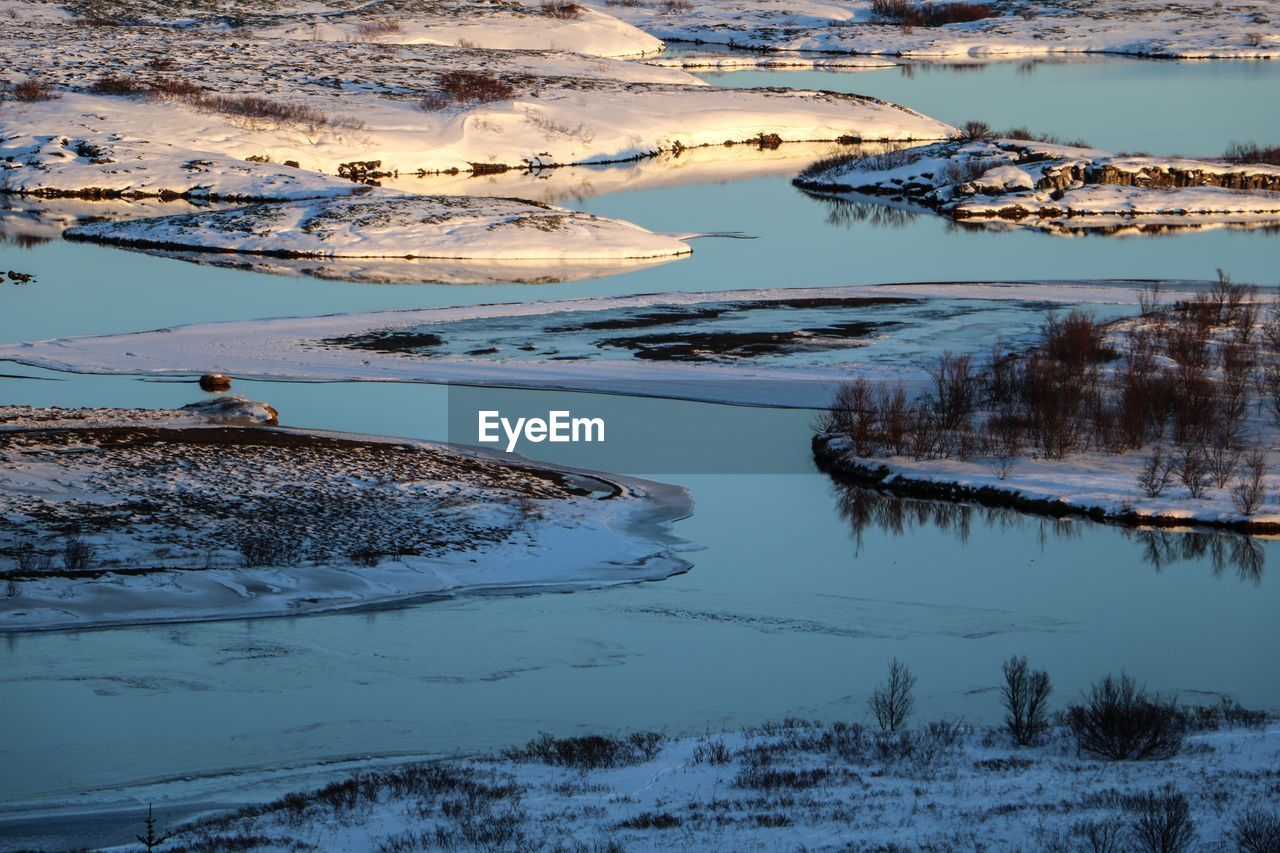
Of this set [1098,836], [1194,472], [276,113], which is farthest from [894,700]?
[276,113]

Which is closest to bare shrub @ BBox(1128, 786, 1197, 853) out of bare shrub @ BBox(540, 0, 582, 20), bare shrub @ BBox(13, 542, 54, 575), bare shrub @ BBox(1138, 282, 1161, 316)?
bare shrub @ BBox(13, 542, 54, 575)

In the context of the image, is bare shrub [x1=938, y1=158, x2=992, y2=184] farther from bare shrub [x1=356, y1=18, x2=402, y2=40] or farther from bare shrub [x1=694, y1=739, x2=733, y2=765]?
bare shrub [x1=694, y1=739, x2=733, y2=765]

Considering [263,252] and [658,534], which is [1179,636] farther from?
[263,252]

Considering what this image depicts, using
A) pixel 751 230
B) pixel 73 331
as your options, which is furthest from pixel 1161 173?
pixel 73 331

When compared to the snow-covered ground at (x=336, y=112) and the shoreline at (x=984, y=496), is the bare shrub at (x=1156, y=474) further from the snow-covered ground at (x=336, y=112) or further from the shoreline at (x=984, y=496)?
the snow-covered ground at (x=336, y=112)

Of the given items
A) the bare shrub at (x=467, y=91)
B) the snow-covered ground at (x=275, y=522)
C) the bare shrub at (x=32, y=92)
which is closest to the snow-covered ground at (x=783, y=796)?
the snow-covered ground at (x=275, y=522)
